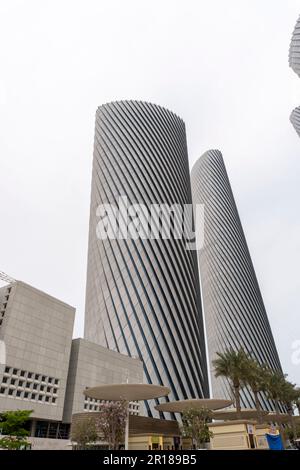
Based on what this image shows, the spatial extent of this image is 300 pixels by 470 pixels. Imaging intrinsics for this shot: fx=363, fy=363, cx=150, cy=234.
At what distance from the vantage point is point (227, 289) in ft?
474

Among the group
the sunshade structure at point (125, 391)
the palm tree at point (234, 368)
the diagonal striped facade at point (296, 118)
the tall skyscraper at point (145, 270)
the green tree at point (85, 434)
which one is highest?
the diagonal striped facade at point (296, 118)

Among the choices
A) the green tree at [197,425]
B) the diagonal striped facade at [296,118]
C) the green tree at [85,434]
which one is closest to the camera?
the green tree at [197,425]

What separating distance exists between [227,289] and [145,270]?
187ft

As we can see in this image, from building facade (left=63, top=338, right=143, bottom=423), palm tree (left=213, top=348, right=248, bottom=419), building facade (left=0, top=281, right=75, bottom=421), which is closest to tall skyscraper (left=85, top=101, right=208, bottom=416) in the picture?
building facade (left=63, top=338, right=143, bottom=423)

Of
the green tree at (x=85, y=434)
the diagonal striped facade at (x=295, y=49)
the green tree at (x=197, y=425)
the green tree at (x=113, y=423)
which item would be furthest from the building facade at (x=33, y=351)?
the diagonal striped facade at (x=295, y=49)

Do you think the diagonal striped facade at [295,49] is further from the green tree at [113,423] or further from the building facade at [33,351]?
the green tree at [113,423]

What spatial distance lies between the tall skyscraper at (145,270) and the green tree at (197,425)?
4740 cm

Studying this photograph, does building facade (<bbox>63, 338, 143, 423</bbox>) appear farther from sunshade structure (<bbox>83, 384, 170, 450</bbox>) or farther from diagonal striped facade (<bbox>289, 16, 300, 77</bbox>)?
diagonal striped facade (<bbox>289, 16, 300, 77</bbox>)

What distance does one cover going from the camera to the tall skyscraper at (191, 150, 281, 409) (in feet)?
442

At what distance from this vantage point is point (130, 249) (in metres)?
101

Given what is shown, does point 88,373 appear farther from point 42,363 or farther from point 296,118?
point 296,118

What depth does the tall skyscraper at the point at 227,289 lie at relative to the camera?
134750 millimetres
